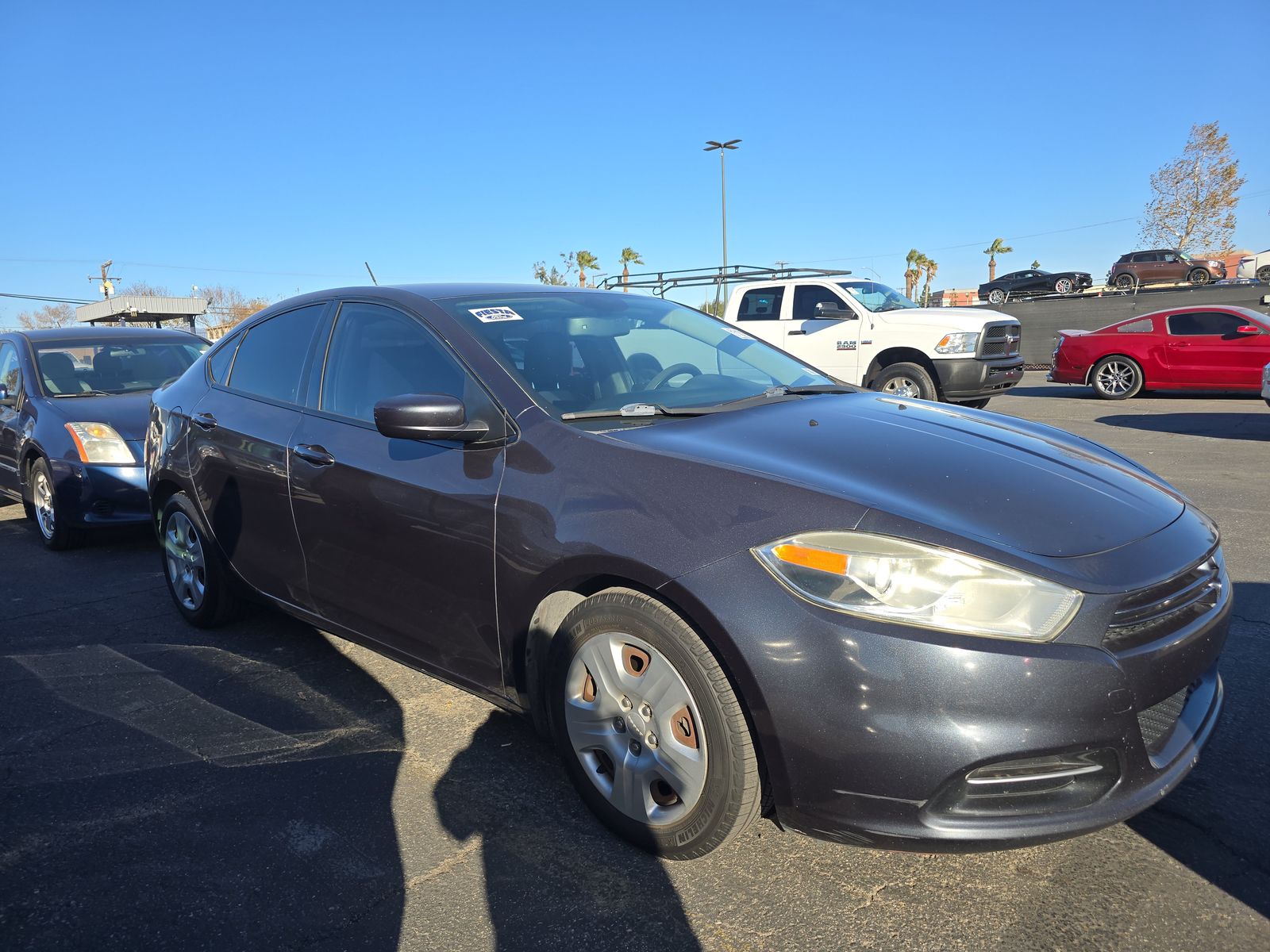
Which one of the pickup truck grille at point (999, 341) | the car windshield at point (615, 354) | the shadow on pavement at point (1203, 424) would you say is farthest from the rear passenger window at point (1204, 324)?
the car windshield at point (615, 354)

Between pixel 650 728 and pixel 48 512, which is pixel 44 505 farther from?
pixel 650 728

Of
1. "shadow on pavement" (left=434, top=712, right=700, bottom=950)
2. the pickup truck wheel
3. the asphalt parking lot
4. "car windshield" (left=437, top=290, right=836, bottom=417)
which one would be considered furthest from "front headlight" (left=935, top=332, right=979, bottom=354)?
"shadow on pavement" (left=434, top=712, right=700, bottom=950)

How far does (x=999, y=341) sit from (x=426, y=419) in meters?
11.0

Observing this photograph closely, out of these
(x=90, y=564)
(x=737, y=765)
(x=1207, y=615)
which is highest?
(x=1207, y=615)

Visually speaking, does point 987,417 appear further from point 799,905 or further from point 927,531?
point 799,905

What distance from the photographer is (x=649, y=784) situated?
7.87 feet

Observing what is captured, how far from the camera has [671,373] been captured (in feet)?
11.2

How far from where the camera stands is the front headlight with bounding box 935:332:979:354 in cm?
1166

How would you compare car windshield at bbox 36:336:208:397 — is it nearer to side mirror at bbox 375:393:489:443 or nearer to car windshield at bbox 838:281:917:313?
side mirror at bbox 375:393:489:443

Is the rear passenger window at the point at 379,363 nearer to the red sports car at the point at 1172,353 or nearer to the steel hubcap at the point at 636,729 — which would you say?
the steel hubcap at the point at 636,729

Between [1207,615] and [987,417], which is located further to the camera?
[987,417]

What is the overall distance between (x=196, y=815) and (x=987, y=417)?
3.07 m

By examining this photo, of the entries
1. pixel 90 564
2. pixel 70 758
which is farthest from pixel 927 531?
pixel 90 564

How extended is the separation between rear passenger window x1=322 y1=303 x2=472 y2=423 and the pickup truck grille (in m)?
9.97
